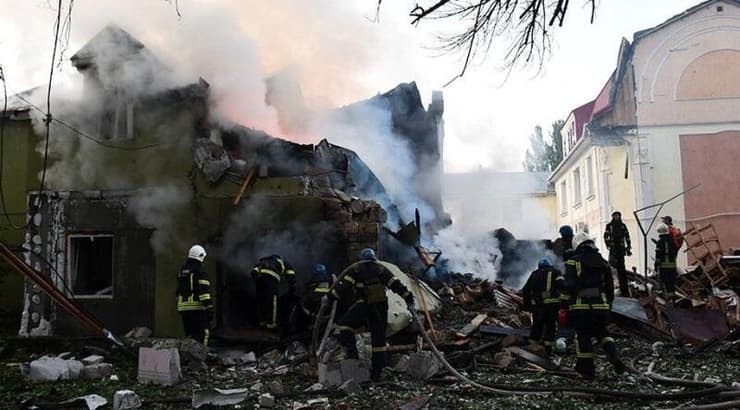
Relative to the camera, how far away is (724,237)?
18.4 m

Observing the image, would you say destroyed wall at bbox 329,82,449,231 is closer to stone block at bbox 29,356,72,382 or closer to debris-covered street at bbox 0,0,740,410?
debris-covered street at bbox 0,0,740,410

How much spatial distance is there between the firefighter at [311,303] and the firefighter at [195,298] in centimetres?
140

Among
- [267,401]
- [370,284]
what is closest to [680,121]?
[370,284]

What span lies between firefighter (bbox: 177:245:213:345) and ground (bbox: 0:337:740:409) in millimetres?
620

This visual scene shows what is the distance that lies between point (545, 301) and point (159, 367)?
5.24 metres

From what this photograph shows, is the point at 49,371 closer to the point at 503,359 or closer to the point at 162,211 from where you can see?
the point at 162,211

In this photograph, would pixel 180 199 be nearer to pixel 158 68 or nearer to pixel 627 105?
pixel 158 68

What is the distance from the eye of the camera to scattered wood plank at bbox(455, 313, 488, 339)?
9.55 meters

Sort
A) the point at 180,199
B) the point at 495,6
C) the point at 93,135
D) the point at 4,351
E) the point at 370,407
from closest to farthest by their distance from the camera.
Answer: the point at 495,6
the point at 370,407
the point at 4,351
the point at 180,199
the point at 93,135

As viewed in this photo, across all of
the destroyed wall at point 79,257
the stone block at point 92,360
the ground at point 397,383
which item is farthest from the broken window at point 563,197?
the stone block at point 92,360

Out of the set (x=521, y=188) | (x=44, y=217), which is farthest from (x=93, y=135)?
(x=521, y=188)

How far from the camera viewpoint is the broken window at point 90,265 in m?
11.6

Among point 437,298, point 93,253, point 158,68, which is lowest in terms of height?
point 437,298

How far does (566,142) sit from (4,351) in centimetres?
2407
